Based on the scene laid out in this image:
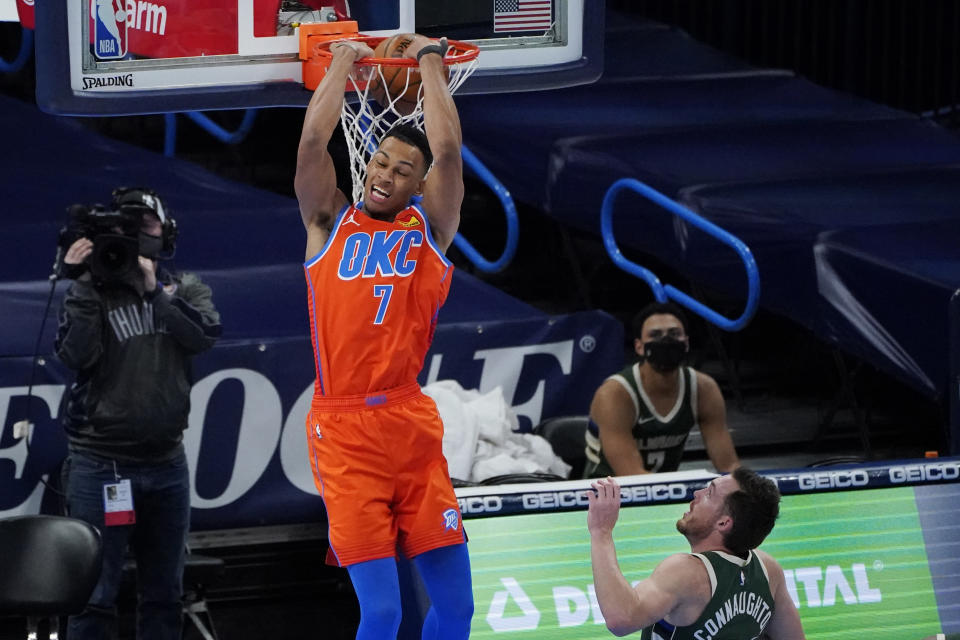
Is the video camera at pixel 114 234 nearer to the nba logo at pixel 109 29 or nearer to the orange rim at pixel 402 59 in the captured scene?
the nba logo at pixel 109 29

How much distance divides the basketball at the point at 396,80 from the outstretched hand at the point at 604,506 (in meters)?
1.29

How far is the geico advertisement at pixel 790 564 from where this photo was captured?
5977mm

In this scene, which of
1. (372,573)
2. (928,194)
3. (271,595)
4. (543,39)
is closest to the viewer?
(372,573)

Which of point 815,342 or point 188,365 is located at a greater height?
point 188,365

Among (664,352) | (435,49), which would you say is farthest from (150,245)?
(664,352)

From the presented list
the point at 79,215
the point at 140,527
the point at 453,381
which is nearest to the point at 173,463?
the point at 140,527

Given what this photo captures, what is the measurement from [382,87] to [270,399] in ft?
8.08

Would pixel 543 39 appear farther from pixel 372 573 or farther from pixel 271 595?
pixel 271 595

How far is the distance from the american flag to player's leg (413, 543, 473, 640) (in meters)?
1.83

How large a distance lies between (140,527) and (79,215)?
3.84 ft

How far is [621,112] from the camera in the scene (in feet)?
36.2

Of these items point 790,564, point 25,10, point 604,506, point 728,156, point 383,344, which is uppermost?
point 25,10

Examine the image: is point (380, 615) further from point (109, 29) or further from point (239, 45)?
point (109, 29)

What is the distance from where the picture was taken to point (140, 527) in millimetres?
6211
